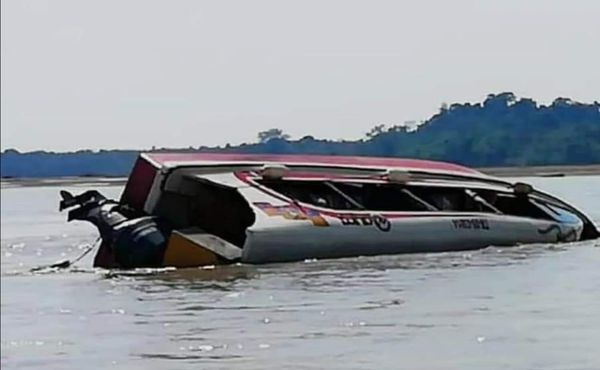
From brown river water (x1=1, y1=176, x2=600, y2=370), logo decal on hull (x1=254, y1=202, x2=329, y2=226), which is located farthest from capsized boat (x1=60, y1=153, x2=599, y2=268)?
brown river water (x1=1, y1=176, x2=600, y2=370)

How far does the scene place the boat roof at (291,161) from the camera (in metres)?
17.7

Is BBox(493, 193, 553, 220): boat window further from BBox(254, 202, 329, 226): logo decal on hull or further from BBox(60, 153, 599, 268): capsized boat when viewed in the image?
BBox(254, 202, 329, 226): logo decal on hull

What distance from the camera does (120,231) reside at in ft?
55.5

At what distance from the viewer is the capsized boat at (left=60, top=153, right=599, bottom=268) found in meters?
16.6

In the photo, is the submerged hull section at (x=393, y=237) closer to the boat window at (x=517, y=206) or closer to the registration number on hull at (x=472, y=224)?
the registration number on hull at (x=472, y=224)

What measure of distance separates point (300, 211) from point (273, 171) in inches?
39.8

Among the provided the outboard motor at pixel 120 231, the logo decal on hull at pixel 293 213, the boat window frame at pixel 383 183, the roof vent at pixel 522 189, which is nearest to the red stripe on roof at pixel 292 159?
the boat window frame at pixel 383 183

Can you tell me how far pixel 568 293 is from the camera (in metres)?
11.5

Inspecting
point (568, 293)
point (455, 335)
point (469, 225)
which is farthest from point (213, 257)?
point (455, 335)

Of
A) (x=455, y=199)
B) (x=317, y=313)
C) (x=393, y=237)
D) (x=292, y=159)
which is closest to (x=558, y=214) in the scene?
(x=455, y=199)

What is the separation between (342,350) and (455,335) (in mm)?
893

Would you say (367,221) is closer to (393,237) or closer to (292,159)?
(393,237)

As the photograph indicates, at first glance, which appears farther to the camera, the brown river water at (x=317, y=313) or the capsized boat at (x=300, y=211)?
the capsized boat at (x=300, y=211)

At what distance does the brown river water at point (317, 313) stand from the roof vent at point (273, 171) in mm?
1580
